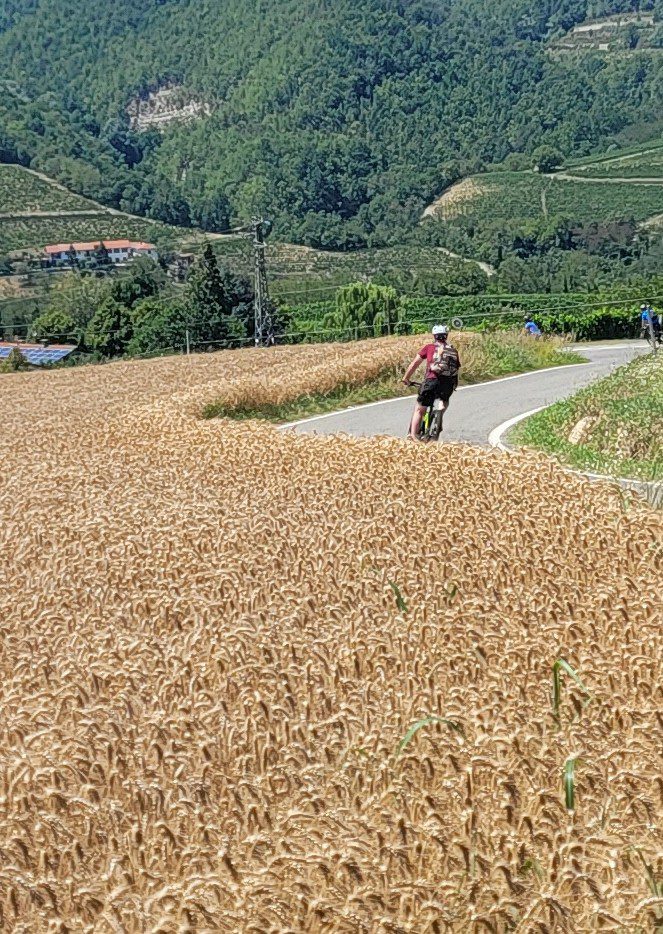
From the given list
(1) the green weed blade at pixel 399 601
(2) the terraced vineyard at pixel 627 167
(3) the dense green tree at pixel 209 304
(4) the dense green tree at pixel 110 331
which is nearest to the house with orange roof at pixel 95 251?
(2) the terraced vineyard at pixel 627 167

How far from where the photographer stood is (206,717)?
4480 mm

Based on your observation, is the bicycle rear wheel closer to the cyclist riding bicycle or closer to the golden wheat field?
the cyclist riding bicycle

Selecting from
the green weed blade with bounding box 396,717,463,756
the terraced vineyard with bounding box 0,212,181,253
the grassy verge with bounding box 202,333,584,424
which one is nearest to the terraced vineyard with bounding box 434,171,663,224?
the terraced vineyard with bounding box 0,212,181,253

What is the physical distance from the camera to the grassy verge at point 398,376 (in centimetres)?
2080

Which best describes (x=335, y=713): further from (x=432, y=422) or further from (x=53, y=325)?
(x=53, y=325)

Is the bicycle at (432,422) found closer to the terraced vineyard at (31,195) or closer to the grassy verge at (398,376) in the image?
the grassy verge at (398,376)

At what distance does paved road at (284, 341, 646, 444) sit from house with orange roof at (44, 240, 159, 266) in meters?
109

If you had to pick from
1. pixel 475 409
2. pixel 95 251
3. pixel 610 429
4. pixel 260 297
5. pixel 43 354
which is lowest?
pixel 95 251

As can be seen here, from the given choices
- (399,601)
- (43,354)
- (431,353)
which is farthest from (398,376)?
(43,354)

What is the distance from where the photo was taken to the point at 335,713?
4.49 meters

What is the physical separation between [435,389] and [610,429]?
1918mm

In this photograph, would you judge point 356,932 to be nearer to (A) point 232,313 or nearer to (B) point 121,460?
(B) point 121,460

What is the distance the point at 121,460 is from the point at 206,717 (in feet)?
25.3

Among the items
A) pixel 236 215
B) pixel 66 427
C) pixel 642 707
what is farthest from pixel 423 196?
pixel 642 707
